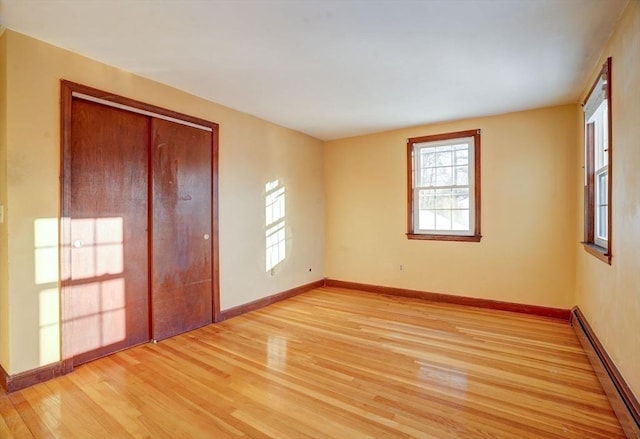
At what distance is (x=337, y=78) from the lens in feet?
10.0

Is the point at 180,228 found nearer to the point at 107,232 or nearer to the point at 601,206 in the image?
the point at 107,232

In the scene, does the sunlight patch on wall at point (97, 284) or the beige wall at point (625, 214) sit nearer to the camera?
the beige wall at point (625, 214)

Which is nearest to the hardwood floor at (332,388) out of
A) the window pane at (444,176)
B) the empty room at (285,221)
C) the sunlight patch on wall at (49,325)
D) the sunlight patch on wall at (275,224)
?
the empty room at (285,221)

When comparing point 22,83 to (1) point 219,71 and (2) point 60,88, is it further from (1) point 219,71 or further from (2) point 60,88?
(1) point 219,71

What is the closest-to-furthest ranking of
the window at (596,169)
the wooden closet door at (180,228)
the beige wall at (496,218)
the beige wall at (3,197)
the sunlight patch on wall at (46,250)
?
1. the beige wall at (3,197)
2. the sunlight patch on wall at (46,250)
3. the window at (596,169)
4. the wooden closet door at (180,228)
5. the beige wall at (496,218)

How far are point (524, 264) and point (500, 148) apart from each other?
1.52m

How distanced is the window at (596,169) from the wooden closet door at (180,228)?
370cm

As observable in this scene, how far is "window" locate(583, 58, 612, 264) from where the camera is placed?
2709 mm

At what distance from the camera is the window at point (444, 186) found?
436 cm

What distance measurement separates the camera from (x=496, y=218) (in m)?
4.18

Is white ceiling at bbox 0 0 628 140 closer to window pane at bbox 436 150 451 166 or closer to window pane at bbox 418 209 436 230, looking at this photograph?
window pane at bbox 436 150 451 166

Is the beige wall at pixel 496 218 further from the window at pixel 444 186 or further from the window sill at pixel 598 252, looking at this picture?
the window sill at pixel 598 252

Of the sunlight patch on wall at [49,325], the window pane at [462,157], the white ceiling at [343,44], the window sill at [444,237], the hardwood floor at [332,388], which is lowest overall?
the hardwood floor at [332,388]

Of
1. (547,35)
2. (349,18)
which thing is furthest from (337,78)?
(547,35)
